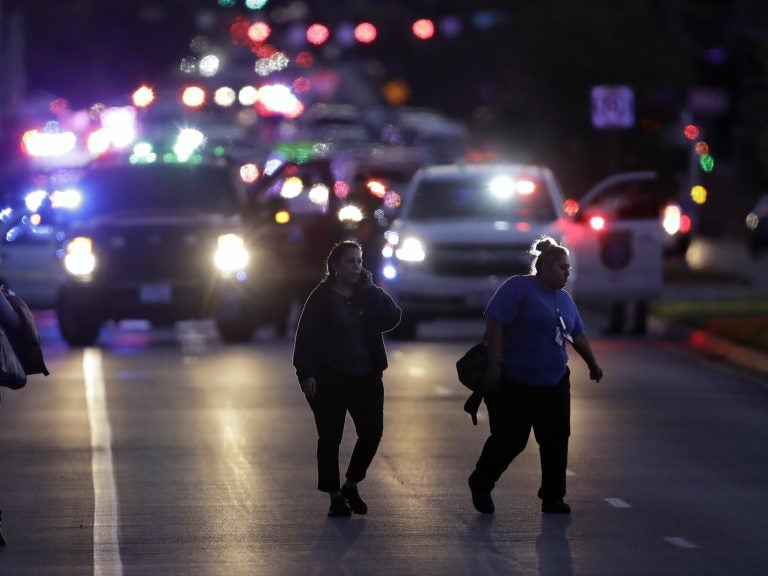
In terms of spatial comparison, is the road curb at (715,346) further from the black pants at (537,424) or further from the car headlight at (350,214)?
the black pants at (537,424)

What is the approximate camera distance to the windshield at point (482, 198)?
25.7 metres

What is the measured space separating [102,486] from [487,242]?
37.6 feet

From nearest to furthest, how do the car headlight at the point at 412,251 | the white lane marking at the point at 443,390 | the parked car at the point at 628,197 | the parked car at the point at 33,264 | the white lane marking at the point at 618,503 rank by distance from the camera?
the white lane marking at the point at 618,503 < the white lane marking at the point at 443,390 < the parked car at the point at 628,197 < the car headlight at the point at 412,251 < the parked car at the point at 33,264

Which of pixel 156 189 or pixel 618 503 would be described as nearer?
pixel 618 503

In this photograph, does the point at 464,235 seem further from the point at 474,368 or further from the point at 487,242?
the point at 474,368

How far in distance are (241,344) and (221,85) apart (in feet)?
314

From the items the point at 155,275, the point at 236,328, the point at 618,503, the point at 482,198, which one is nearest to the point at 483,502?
the point at 618,503

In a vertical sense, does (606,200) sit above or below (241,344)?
above

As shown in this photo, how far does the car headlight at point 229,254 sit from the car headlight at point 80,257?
132cm

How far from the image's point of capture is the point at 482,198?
2602 centimetres

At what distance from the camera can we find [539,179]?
1021 inches

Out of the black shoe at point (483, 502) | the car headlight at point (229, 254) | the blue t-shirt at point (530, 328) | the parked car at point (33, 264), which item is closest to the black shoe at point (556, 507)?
the black shoe at point (483, 502)

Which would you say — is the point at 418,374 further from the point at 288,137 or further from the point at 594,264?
the point at 288,137

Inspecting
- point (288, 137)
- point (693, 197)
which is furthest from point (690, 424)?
point (288, 137)
